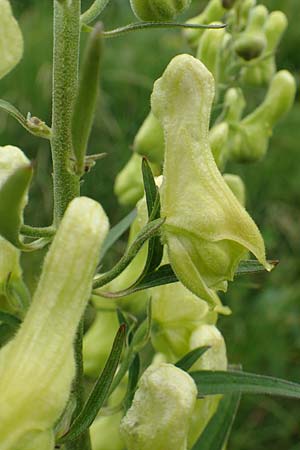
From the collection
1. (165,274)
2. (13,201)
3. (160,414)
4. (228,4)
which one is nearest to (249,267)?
(165,274)

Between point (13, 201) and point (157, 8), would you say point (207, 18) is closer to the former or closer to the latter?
point (157, 8)

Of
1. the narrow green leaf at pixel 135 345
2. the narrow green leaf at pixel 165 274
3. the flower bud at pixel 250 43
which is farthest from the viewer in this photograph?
the flower bud at pixel 250 43

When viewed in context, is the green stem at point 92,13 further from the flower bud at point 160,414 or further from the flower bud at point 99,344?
the flower bud at point 99,344

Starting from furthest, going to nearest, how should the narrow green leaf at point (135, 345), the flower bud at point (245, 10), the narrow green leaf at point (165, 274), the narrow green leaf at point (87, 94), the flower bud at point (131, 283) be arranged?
the flower bud at point (245, 10)
the flower bud at point (131, 283)
the narrow green leaf at point (135, 345)
the narrow green leaf at point (165, 274)
the narrow green leaf at point (87, 94)

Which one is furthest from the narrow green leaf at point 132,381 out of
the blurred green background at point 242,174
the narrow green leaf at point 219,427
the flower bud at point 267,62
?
the blurred green background at point 242,174

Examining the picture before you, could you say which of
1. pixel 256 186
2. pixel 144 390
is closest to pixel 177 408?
pixel 144 390

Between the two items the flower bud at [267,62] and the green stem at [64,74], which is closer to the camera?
the green stem at [64,74]

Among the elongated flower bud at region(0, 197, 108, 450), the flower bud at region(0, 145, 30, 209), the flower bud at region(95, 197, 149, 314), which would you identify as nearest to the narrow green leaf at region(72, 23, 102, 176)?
the elongated flower bud at region(0, 197, 108, 450)

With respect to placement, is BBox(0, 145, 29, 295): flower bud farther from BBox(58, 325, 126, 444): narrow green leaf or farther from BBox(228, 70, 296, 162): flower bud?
BBox(228, 70, 296, 162): flower bud
